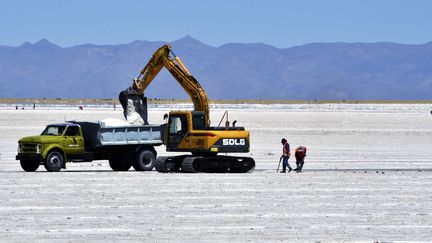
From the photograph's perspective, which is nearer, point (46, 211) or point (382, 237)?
point (382, 237)

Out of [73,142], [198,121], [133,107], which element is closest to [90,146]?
[73,142]

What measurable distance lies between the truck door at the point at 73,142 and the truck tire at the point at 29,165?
1135 millimetres

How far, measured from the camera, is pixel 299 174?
31.3m

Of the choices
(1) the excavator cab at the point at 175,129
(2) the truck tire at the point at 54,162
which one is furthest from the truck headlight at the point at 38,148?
(1) the excavator cab at the point at 175,129

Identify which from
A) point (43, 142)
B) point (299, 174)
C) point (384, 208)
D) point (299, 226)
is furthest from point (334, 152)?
point (299, 226)

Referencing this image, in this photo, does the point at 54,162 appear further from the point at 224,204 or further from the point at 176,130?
the point at 224,204

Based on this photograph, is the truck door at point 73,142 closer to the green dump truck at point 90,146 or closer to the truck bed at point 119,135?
the green dump truck at point 90,146

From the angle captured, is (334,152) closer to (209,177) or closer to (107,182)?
(209,177)

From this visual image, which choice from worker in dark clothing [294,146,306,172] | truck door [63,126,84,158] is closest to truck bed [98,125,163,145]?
truck door [63,126,84,158]

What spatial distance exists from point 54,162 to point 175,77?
5.71 metres

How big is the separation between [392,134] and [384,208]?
46748 millimetres

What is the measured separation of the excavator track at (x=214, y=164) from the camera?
3173cm

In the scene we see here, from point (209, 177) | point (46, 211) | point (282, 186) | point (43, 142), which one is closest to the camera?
point (46, 211)

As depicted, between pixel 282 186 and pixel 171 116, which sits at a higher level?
pixel 171 116
